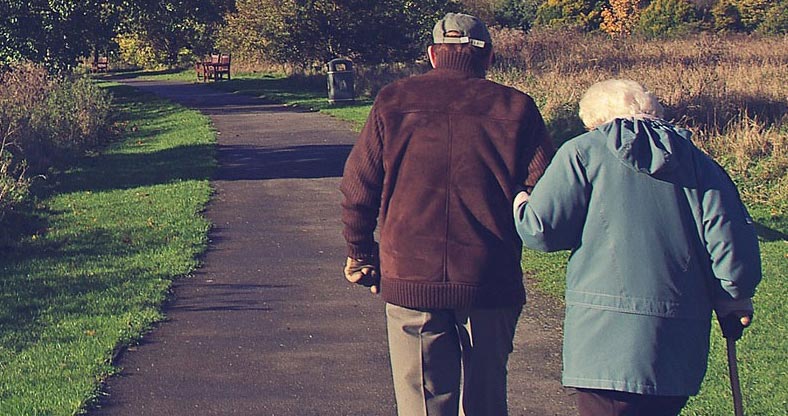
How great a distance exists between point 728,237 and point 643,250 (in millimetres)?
278

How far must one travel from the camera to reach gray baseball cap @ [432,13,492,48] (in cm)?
452

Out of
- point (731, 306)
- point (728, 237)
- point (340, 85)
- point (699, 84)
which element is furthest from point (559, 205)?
point (340, 85)

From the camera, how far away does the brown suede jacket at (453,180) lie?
4340 mm

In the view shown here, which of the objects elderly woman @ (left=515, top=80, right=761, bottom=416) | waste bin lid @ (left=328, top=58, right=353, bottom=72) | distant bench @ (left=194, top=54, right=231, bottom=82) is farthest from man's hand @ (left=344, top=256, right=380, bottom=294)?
distant bench @ (left=194, top=54, right=231, bottom=82)

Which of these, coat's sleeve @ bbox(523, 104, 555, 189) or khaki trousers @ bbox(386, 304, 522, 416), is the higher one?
coat's sleeve @ bbox(523, 104, 555, 189)

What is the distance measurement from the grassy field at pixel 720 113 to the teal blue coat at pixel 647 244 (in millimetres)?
2008

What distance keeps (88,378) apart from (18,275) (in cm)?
333

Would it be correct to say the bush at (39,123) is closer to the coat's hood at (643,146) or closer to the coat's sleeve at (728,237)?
the coat's hood at (643,146)

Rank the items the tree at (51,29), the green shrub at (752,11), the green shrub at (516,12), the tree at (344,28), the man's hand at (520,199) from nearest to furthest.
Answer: the man's hand at (520,199)
the tree at (51,29)
the tree at (344,28)
the green shrub at (752,11)
the green shrub at (516,12)

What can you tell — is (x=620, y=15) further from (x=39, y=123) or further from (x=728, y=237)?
(x=728, y=237)

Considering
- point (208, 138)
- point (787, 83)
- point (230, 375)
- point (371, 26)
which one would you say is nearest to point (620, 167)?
point (230, 375)

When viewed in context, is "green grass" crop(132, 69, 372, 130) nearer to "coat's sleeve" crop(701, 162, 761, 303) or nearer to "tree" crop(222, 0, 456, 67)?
"tree" crop(222, 0, 456, 67)

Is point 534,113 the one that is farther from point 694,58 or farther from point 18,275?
point 694,58

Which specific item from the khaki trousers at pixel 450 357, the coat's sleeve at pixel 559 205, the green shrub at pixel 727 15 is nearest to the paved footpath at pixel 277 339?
the khaki trousers at pixel 450 357
